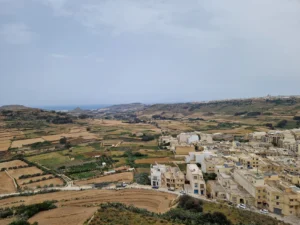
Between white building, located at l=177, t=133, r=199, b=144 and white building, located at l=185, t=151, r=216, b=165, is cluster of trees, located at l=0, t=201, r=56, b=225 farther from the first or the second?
white building, located at l=177, t=133, r=199, b=144

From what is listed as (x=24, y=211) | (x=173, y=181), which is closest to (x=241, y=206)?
(x=173, y=181)

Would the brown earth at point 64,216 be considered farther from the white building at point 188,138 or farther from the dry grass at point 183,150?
the white building at point 188,138

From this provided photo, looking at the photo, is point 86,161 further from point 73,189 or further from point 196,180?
point 196,180

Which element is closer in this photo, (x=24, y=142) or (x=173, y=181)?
(x=173, y=181)

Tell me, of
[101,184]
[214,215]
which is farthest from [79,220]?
[101,184]

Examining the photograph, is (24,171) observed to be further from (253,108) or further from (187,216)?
(253,108)

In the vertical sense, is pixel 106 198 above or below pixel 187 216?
below

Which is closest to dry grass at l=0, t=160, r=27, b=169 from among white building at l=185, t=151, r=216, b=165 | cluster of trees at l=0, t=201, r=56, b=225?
cluster of trees at l=0, t=201, r=56, b=225
